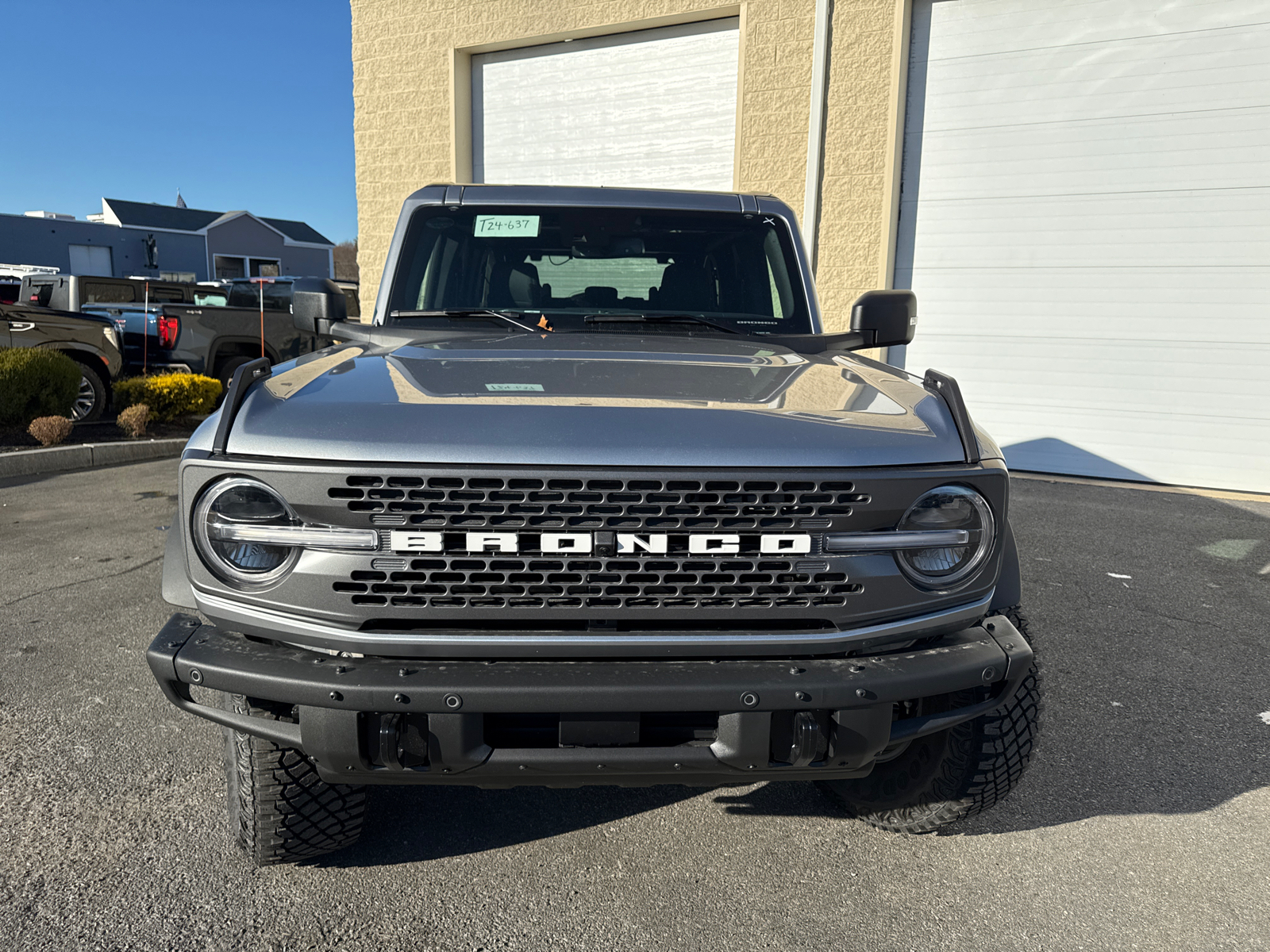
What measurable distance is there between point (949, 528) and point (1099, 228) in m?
7.55

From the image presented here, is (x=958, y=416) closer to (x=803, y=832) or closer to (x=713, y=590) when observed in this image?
(x=713, y=590)

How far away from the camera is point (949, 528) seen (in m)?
1.91

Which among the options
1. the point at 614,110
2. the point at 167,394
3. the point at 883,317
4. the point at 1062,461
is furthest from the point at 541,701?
the point at 614,110

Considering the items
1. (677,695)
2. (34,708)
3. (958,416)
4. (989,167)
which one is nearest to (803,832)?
(677,695)

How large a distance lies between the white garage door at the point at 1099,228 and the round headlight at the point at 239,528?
26.8 ft

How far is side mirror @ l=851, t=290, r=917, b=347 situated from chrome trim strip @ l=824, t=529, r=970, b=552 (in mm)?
1464

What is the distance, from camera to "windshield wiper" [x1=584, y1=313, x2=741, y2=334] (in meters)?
3.01

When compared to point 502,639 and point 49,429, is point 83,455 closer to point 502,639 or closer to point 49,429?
point 49,429

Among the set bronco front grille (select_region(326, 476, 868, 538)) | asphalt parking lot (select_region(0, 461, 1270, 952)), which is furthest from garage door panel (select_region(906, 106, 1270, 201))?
bronco front grille (select_region(326, 476, 868, 538))

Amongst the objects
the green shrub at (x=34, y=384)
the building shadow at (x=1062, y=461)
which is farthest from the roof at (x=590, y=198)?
the green shrub at (x=34, y=384)

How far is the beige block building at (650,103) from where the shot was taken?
8898 millimetres

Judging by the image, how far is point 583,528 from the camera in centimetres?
175

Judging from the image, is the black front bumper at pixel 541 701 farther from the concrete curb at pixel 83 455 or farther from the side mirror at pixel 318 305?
the concrete curb at pixel 83 455

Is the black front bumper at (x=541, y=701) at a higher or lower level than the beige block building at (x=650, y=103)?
lower
